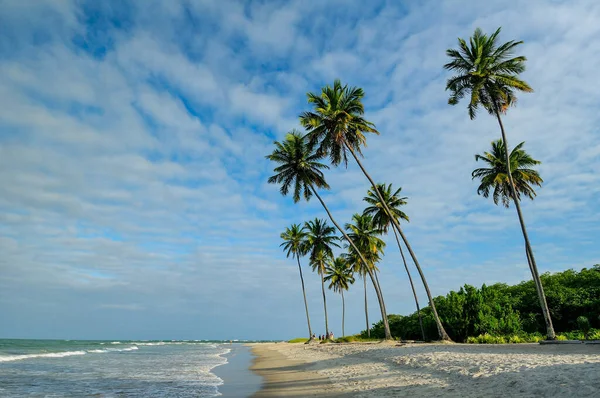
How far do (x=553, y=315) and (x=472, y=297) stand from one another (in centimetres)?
643

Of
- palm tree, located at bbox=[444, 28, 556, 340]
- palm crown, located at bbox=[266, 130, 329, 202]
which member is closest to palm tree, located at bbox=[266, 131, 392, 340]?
palm crown, located at bbox=[266, 130, 329, 202]

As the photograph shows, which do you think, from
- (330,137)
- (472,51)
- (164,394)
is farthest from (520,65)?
(164,394)

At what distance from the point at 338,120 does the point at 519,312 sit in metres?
19.3

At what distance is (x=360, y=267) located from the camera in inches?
1839

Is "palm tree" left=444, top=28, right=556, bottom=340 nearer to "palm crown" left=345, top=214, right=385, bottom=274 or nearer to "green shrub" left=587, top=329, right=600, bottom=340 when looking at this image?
"green shrub" left=587, top=329, right=600, bottom=340

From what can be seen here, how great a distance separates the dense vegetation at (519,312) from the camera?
24.8 m

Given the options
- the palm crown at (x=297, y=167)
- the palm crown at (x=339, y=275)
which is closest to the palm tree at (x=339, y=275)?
the palm crown at (x=339, y=275)

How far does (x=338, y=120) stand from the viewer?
27.5m

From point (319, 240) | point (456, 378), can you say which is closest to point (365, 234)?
point (319, 240)

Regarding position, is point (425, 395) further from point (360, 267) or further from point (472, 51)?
point (360, 267)

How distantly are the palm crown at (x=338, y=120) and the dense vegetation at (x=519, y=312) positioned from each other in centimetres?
1354

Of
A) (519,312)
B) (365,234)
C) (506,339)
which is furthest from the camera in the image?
(365,234)

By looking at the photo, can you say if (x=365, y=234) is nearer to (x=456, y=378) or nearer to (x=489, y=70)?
(x=489, y=70)

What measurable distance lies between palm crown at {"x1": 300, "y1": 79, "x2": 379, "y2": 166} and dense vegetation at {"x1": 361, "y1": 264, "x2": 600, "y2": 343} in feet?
44.4
